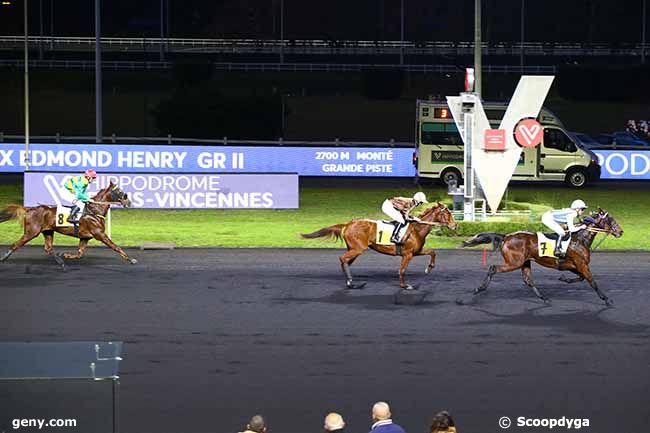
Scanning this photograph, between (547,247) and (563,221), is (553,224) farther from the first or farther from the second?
(547,247)

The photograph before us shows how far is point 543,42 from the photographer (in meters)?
85.5

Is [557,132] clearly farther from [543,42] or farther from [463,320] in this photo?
[543,42]

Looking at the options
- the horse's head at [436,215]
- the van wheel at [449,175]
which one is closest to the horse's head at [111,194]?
the horse's head at [436,215]

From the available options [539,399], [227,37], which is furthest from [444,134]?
[227,37]

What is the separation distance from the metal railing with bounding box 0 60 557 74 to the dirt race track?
4838cm

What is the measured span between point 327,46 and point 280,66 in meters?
8.24

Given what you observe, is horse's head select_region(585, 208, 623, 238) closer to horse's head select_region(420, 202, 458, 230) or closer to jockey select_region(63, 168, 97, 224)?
horse's head select_region(420, 202, 458, 230)

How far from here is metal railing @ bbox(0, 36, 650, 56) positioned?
78.6m

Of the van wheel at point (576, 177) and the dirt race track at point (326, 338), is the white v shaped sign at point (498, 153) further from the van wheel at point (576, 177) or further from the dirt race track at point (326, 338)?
the van wheel at point (576, 177)

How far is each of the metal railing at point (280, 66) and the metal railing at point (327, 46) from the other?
3.22 metres

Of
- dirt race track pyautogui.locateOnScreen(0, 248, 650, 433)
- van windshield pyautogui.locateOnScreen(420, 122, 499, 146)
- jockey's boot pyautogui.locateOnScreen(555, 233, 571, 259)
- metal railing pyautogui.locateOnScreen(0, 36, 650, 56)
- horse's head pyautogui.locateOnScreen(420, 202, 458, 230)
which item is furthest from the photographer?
metal railing pyautogui.locateOnScreen(0, 36, 650, 56)

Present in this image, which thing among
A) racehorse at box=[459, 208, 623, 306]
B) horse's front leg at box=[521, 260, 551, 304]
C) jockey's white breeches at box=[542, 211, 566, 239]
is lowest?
horse's front leg at box=[521, 260, 551, 304]

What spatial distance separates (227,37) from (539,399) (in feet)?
241

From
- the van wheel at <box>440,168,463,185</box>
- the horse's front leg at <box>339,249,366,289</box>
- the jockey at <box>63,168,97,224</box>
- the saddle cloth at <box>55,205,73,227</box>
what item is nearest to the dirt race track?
the horse's front leg at <box>339,249,366,289</box>
